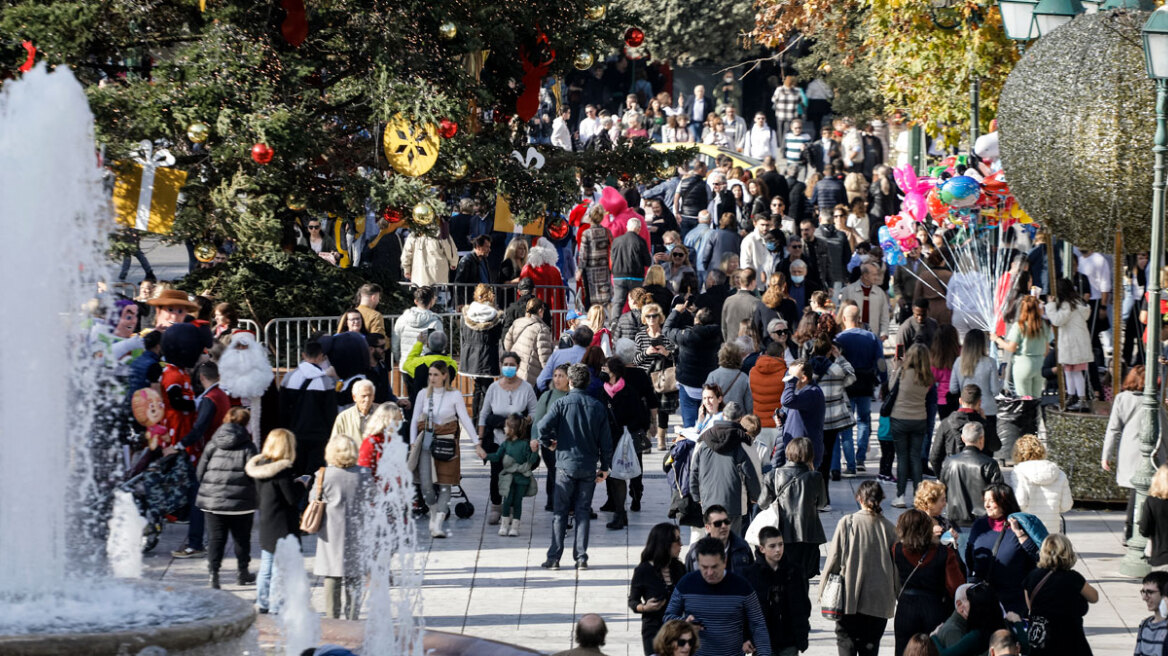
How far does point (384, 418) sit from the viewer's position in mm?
12625

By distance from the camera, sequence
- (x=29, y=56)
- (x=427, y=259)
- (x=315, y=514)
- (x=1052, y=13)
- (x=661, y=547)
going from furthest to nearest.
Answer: (x=427, y=259) < (x=29, y=56) < (x=1052, y=13) < (x=315, y=514) < (x=661, y=547)

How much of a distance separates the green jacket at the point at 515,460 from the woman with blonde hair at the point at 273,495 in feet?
7.98

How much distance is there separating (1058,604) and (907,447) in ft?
17.4

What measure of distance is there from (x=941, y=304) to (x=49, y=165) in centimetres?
1215

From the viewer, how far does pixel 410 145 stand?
1858 centimetres

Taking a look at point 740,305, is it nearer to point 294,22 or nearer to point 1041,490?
point 294,22

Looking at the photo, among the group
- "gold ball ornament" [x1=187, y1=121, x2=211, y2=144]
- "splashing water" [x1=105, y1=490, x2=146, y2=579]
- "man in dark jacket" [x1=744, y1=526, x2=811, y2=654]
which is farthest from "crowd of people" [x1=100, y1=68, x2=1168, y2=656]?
"gold ball ornament" [x1=187, y1=121, x2=211, y2=144]

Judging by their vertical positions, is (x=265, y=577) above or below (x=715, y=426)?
below

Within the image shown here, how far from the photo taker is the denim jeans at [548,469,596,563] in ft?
44.8

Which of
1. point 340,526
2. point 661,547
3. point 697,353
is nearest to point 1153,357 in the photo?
point 697,353

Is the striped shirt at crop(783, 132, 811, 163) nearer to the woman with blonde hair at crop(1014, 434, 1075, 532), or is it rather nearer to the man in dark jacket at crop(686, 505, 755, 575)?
the woman with blonde hair at crop(1014, 434, 1075, 532)

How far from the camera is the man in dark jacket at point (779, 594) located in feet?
34.3

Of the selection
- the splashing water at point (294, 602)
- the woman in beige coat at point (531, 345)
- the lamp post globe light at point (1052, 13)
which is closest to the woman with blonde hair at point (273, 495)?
the splashing water at point (294, 602)

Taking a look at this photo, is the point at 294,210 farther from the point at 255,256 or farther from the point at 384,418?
the point at 384,418
